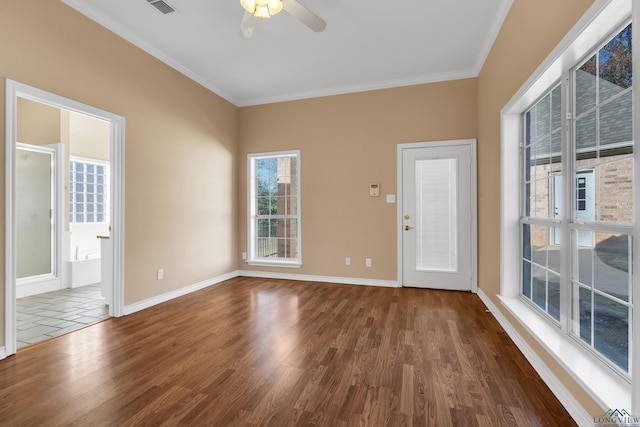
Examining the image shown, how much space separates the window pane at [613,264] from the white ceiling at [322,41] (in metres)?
2.29

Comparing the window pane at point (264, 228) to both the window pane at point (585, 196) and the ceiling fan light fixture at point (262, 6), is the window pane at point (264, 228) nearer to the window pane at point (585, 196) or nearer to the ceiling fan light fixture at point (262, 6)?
the ceiling fan light fixture at point (262, 6)

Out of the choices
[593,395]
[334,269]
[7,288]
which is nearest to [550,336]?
[593,395]

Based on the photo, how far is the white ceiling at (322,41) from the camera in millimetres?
2887

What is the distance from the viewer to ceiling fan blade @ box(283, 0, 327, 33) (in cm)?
230

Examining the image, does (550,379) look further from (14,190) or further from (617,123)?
(14,190)

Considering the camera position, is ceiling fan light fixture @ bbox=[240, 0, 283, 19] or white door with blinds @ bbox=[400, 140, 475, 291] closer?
ceiling fan light fixture @ bbox=[240, 0, 283, 19]

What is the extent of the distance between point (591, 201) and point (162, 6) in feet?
12.4

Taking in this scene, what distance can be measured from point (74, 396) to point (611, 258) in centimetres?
320

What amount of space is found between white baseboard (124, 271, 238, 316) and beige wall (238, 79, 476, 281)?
3.96 ft

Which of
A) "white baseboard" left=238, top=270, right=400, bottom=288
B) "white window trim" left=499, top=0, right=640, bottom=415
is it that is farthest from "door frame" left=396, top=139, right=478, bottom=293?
"white window trim" left=499, top=0, right=640, bottom=415

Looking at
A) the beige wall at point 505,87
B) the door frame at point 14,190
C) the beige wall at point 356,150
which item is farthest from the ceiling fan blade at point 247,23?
the beige wall at point 356,150

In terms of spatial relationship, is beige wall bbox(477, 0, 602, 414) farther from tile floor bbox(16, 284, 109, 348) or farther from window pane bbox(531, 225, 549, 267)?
tile floor bbox(16, 284, 109, 348)

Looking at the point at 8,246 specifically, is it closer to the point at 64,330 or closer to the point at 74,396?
the point at 64,330

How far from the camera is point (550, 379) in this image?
1.89 meters
